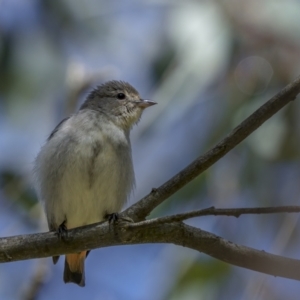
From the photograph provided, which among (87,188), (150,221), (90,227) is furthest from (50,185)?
(150,221)

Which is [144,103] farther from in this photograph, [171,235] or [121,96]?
[171,235]

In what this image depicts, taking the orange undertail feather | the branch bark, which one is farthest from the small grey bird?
the branch bark

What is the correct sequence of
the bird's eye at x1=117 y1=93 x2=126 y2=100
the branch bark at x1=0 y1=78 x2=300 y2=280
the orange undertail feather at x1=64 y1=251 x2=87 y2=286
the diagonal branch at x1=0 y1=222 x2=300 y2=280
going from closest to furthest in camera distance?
1. the diagonal branch at x1=0 y1=222 x2=300 y2=280
2. the branch bark at x1=0 y1=78 x2=300 y2=280
3. the orange undertail feather at x1=64 y1=251 x2=87 y2=286
4. the bird's eye at x1=117 y1=93 x2=126 y2=100

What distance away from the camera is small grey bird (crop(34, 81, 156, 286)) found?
3.62 meters

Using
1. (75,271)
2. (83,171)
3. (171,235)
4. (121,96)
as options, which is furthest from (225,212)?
(121,96)

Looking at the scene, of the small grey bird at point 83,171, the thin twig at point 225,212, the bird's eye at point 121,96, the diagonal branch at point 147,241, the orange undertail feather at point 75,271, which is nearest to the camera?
the thin twig at point 225,212

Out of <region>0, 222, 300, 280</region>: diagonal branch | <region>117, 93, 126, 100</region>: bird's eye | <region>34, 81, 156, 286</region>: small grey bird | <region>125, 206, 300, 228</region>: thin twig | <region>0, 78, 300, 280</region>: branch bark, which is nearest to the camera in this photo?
<region>125, 206, 300, 228</region>: thin twig

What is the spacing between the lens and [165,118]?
373 cm

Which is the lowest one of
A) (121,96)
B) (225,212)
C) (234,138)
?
(225,212)

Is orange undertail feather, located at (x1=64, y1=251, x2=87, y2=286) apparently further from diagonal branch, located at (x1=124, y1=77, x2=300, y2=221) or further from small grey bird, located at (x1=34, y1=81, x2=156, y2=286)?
diagonal branch, located at (x1=124, y1=77, x2=300, y2=221)

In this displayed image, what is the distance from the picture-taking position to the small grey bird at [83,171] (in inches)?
143

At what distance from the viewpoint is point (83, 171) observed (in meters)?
3.61

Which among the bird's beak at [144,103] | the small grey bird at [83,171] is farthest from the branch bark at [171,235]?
the bird's beak at [144,103]

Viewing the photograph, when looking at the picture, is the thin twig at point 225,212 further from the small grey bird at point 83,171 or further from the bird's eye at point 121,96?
the bird's eye at point 121,96
